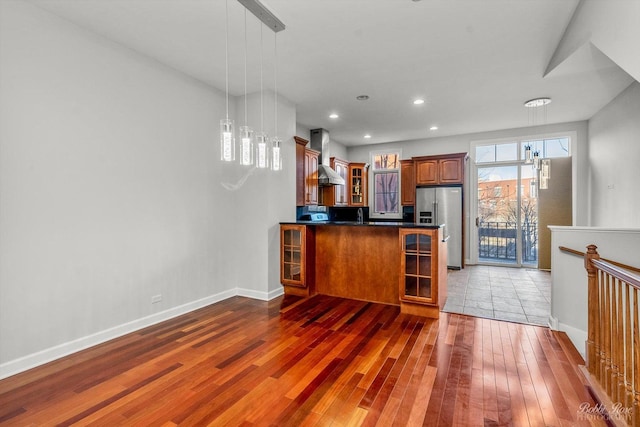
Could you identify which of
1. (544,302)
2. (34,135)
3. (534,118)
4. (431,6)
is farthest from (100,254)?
(534,118)

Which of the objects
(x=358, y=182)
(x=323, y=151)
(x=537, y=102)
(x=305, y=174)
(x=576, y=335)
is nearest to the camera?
(x=576, y=335)

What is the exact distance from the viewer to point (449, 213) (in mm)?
6418

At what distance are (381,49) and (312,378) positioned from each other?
3201 millimetres

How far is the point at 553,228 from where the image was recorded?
333 cm

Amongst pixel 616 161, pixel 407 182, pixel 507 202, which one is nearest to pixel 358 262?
pixel 407 182

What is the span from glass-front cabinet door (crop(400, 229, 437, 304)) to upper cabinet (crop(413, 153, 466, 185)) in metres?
3.32

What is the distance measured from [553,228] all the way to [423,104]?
2.63 meters

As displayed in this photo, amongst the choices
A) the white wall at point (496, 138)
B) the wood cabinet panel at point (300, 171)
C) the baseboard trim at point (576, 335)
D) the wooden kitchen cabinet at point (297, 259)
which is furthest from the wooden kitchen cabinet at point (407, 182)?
the baseboard trim at point (576, 335)

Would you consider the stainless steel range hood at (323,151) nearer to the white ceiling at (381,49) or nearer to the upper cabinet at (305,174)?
the upper cabinet at (305,174)

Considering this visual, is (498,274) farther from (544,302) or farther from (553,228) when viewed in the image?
(553,228)

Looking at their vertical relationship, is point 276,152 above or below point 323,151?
below

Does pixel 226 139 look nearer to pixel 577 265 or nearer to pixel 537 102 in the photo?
pixel 577 265

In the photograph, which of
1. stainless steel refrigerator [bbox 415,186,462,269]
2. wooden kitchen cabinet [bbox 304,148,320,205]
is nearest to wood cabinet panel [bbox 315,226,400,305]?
wooden kitchen cabinet [bbox 304,148,320,205]

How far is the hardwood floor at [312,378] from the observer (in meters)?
1.87
